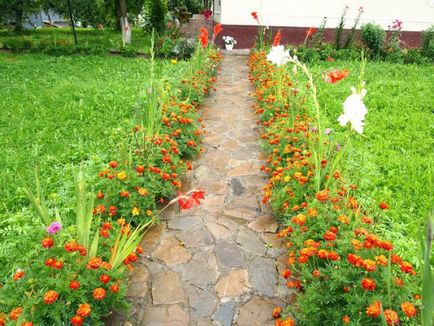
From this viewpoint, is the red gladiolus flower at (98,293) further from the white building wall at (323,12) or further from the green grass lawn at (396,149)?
the white building wall at (323,12)

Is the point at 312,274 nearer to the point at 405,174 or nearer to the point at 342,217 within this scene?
the point at 342,217

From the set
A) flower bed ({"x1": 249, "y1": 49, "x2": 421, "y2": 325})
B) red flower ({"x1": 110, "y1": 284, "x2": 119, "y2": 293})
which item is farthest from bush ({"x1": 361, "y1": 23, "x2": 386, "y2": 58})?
red flower ({"x1": 110, "y1": 284, "x2": 119, "y2": 293})

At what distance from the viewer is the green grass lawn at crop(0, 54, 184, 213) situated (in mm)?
3921

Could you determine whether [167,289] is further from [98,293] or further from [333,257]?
[333,257]

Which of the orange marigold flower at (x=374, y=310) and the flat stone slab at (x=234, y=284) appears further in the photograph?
the flat stone slab at (x=234, y=284)

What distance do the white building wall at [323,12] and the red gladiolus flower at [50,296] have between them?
10.9m

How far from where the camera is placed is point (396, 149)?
15.0 ft

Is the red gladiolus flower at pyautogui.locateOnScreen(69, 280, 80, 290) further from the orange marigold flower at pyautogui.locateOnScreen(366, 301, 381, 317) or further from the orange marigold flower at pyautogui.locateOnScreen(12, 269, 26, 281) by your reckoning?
the orange marigold flower at pyautogui.locateOnScreen(366, 301, 381, 317)

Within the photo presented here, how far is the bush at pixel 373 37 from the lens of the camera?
10.8 m

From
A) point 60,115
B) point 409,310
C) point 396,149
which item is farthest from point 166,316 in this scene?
point 60,115

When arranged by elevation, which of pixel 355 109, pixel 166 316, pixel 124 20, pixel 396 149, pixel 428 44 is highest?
pixel 124 20

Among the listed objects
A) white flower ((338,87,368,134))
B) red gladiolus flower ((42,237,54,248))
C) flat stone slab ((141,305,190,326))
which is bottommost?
flat stone slab ((141,305,190,326))

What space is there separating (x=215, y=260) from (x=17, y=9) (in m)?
18.1

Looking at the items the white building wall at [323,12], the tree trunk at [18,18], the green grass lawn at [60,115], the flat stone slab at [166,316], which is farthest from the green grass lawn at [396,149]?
the tree trunk at [18,18]
